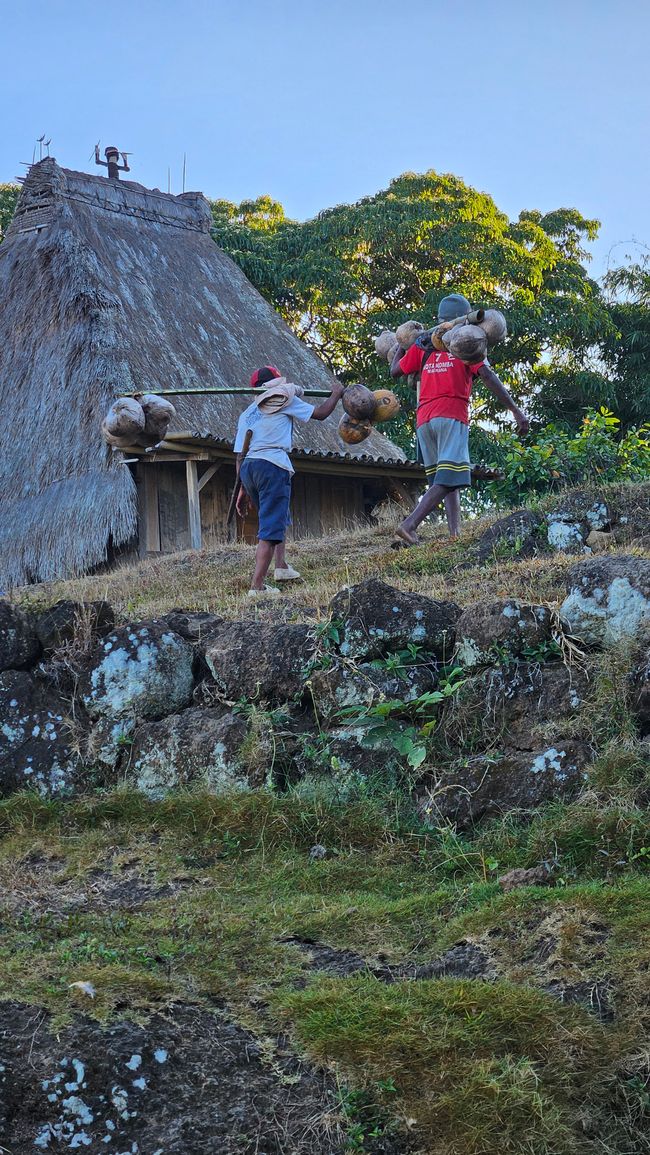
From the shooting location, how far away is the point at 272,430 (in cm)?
780

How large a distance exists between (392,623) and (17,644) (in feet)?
6.43

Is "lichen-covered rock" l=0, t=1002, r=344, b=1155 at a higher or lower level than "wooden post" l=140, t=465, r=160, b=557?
lower

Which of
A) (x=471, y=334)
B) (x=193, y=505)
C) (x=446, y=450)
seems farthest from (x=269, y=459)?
(x=193, y=505)

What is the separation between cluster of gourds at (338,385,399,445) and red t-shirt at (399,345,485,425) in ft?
1.21

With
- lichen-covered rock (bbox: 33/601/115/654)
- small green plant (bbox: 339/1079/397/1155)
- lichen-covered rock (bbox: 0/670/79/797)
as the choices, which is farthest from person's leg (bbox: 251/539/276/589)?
small green plant (bbox: 339/1079/397/1155)

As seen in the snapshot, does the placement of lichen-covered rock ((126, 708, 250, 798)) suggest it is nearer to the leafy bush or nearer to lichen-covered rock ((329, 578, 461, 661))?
lichen-covered rock ((329, 578, 461, 661))

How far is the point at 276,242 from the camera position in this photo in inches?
765

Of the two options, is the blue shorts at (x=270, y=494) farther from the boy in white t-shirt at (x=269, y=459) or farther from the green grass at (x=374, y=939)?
the green grass at (x=374, y=939)

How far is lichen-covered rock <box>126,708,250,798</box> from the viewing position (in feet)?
18.1

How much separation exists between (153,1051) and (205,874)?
128cm

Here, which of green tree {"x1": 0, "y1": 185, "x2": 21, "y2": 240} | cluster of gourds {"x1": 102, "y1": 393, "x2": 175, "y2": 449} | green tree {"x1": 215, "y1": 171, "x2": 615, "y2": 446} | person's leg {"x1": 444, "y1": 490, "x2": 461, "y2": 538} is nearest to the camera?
person's leg {"x1": 444, "y1": 490, "x2": 461, "y2": 538}

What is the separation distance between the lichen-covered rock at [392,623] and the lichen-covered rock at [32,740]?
57.2 inches

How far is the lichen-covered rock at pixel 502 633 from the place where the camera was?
18.2 ft

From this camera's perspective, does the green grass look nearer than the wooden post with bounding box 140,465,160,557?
Yes
